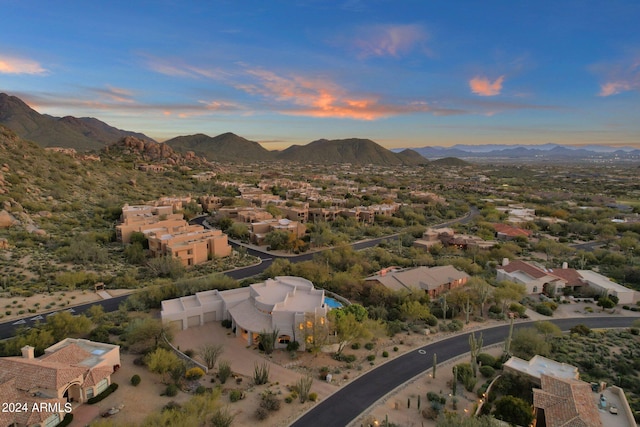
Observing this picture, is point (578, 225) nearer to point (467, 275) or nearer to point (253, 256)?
point (467, 275)

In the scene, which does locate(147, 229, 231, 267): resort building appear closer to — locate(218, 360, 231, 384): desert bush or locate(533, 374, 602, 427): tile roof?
locate(218, 360, 231, 384): desert bush

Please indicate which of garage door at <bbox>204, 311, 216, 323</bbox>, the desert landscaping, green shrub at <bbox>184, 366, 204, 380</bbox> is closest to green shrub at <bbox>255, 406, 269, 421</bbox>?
the desert landscaping

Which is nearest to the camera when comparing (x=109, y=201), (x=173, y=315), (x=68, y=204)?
(x=173, y=315)

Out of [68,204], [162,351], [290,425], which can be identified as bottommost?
[290,425]

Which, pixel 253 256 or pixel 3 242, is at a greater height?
pixel 3 242

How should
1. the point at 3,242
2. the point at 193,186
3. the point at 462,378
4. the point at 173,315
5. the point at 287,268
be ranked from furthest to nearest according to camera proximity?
the point at 193,186, the point at 3,242, the point at 287,268, the point at 173,315, the point at 462,378

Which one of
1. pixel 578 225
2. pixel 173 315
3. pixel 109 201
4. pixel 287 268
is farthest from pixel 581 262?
pixel 109 201

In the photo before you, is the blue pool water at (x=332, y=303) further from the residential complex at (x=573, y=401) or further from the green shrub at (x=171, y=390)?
the residential complex at (x=573, y=401)

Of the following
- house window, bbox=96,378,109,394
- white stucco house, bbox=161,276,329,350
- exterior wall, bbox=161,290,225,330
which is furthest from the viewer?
exterior wall, bbox=161,290,225,330
